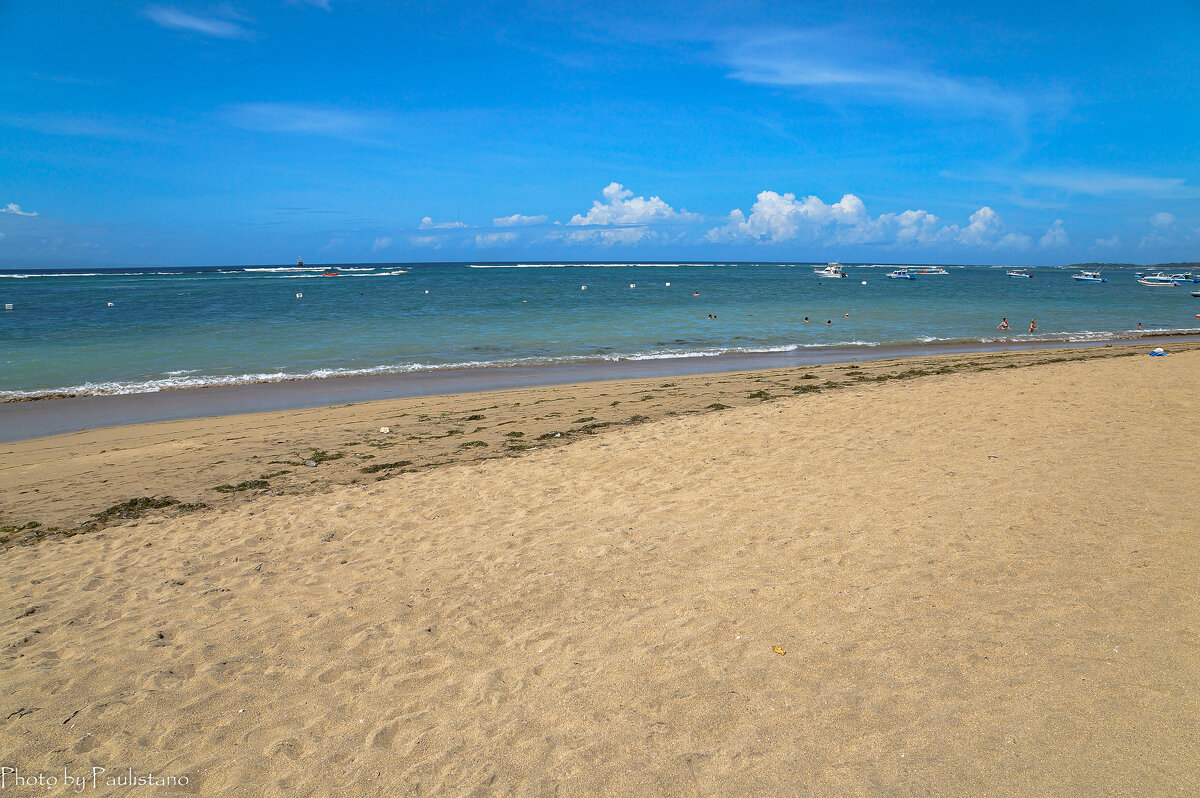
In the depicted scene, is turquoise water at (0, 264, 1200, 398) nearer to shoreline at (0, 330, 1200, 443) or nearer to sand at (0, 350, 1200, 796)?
shoreline at (0, 330, 1200, 443)

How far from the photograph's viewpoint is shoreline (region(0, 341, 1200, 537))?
8031 mm

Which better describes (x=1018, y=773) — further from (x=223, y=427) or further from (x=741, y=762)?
(x=223, y=427)

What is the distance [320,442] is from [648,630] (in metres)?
7.89

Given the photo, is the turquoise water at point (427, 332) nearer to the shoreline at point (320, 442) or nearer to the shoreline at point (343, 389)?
the shoreline at point (343, 389)

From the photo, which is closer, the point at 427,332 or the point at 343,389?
the point at 343,389

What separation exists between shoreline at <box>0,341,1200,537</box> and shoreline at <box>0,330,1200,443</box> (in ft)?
2.36

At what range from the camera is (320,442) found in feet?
34.3

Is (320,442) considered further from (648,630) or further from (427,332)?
(427,332)

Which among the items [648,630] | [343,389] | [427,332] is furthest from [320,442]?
[427,332]

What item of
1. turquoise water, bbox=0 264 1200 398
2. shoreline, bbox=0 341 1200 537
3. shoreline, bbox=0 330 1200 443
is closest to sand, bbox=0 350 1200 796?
shoreline, bbox=0 341 1200 537

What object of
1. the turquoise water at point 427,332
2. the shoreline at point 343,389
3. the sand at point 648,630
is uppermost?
the turquoise water at point 427,332

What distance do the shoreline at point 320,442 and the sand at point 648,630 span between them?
1.19 ft

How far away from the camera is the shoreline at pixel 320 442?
26.3ft

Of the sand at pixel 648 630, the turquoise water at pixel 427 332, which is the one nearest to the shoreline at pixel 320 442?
the sand at pixel 648 630
